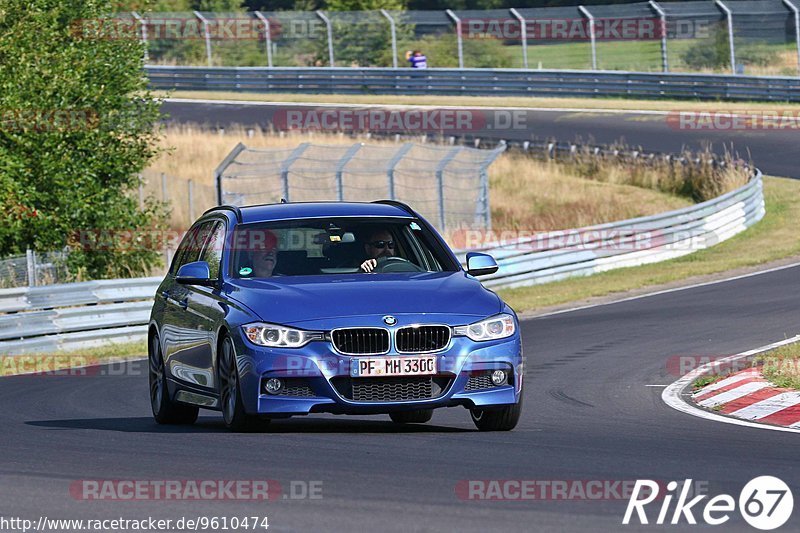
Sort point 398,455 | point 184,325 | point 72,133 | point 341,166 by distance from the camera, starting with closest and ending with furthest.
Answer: point 398,455 → point 184,325 → point 72,133 → point 341,166

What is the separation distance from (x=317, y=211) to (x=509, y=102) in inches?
1549

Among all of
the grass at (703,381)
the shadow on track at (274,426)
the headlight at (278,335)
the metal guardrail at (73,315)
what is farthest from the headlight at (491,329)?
the metal guardrail at (73,315)

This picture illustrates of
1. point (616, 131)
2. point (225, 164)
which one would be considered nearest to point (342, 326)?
point (225, 164)

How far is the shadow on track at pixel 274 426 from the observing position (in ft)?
33.5

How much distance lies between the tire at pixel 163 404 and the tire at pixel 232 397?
137 cm

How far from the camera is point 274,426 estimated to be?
10.4m

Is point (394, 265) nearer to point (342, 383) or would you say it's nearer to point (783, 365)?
point (342, 383)

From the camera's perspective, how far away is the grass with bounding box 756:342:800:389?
40.8ft

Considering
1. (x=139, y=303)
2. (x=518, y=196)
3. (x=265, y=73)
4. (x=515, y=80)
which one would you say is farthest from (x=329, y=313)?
(x=265, y=73)

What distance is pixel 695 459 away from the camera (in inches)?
333

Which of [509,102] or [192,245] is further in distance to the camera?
[509,102]

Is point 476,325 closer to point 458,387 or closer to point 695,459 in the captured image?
point 458,387

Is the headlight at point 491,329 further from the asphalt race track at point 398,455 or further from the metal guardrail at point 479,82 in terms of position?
the metal guardrail at point 479,82

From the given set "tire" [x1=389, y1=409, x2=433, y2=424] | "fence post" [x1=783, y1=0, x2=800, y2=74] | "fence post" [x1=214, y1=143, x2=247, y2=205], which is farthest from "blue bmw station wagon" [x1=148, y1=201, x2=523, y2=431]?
"fence post" [x1=783, y1=0, x2=800, y2=74]
